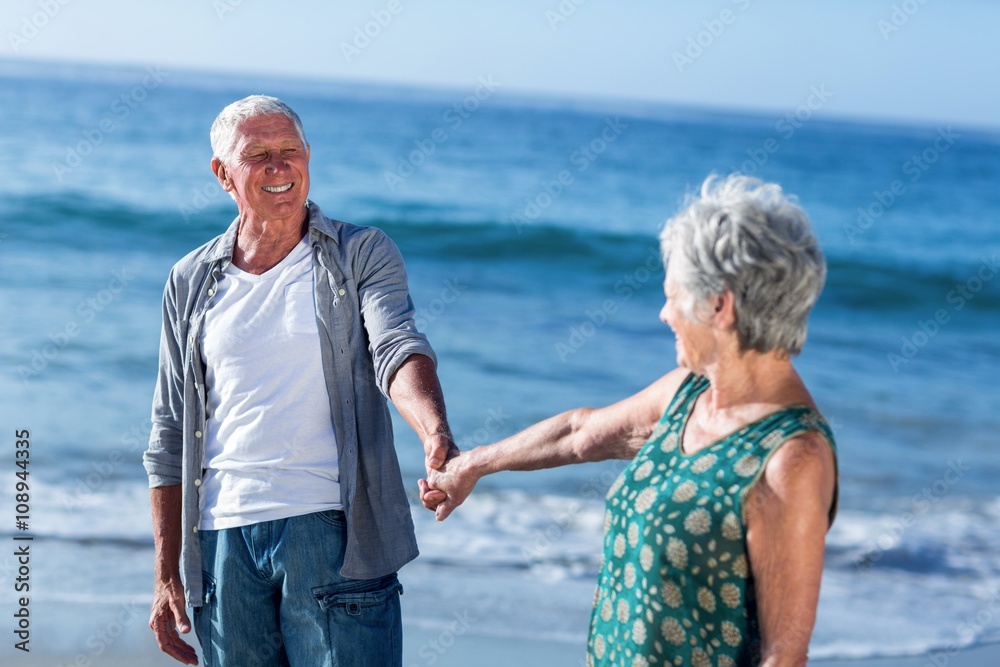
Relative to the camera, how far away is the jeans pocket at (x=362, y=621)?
2.23 meters

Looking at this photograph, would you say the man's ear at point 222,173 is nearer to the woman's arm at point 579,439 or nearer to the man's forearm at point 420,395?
the man's forearm at point 420,395

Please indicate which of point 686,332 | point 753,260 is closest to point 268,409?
point 686,332

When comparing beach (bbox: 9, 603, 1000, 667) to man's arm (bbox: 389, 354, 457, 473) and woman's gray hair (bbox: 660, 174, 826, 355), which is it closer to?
man's arm (bbox: 389, 354, 457, 473)

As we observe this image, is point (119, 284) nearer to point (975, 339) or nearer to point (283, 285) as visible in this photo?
point (975, 339)

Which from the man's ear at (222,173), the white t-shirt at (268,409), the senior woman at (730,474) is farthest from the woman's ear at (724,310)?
the man's ear at (222,173)

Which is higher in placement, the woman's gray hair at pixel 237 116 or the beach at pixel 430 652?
the woman's gray hair at pixel 237 116

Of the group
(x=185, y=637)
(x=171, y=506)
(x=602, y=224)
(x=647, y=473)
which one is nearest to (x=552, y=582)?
(x=185, y=637)

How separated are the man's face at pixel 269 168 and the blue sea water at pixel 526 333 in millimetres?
848

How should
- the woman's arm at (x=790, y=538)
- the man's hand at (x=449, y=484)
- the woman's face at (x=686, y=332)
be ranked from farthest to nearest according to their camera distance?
1. the man's hand at (x=449, y=484)
2. the woman's face at (x=686, y=332)
3. the woman's arm at (x=790, y=538)

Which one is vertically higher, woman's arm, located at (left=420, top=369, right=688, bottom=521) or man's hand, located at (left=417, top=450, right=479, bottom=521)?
woman's arm, located at (left=420, top=369, right=688, bottom=521)

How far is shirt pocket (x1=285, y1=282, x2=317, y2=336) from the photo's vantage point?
7.54 feet

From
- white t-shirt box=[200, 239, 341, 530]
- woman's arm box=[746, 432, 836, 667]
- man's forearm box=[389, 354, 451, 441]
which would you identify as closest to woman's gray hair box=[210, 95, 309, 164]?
white t-shirt box=[200, 239, 341, 530]

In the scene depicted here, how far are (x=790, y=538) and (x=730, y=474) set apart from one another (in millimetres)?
130

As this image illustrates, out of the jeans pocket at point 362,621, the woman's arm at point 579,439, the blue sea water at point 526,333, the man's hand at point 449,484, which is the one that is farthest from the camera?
the blue sea water at point 526,333
